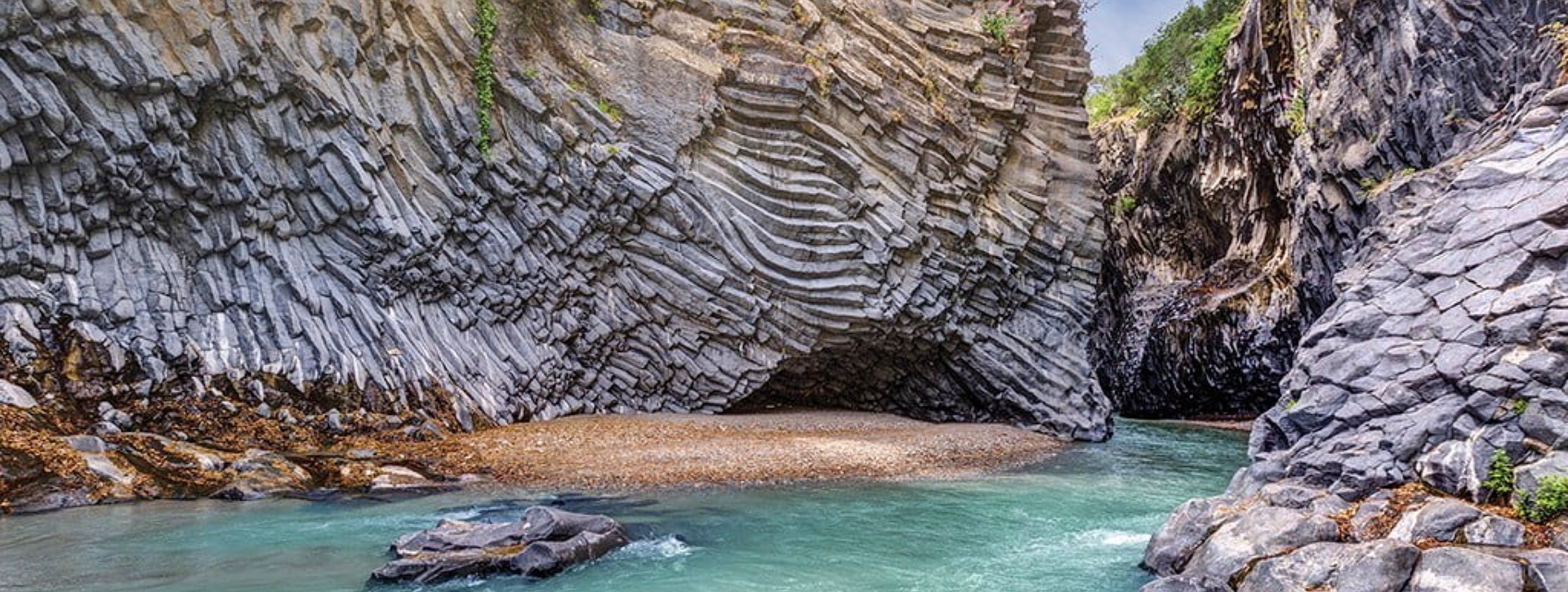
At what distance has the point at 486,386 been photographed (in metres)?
17.4

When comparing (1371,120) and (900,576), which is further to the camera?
(1371,120)

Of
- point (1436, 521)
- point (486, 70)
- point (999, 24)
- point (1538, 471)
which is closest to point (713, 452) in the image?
point (486, 70)

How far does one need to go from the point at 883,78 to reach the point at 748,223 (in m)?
4.93

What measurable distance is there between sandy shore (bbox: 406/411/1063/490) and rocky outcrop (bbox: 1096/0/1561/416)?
733 cm

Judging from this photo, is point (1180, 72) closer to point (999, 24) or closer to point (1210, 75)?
point (1210, 75)

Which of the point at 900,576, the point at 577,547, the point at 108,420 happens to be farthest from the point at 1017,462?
the point at 108,420

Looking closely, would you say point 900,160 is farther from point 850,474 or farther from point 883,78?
point 850,474

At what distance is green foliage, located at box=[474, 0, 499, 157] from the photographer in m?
17.8

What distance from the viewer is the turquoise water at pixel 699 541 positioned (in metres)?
8.12

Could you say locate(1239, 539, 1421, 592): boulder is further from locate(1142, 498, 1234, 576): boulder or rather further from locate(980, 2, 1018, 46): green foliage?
locate(980, 2, 1018, 46): green foliage

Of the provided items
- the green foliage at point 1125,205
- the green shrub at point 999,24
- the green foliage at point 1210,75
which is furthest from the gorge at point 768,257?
the green foliage at point 1125,205

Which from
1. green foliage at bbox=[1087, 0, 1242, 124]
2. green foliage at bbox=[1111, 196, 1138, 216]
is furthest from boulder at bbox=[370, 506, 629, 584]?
green foliage at bbox=[1111, 196, 1138, 216]

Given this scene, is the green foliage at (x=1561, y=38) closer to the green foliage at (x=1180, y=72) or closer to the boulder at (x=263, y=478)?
the green foliage at (x=1180, y=72)

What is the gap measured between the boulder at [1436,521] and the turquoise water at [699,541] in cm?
221
